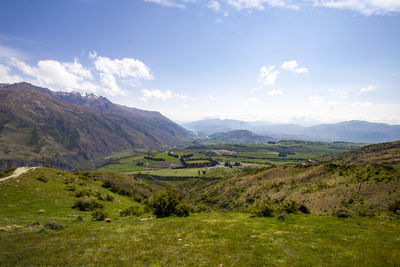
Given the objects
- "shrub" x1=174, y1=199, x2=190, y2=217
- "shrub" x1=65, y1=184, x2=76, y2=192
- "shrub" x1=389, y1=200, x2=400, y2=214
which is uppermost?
"shrub" x1=389, y1=200, x2=400, y2=214

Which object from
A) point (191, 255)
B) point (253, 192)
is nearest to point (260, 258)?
point (191, 255)

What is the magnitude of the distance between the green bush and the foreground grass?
10100 millimetres

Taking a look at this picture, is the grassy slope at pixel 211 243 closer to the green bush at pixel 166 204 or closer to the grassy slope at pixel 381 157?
the green bush at pixel 166 204

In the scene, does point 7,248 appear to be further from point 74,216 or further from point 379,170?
point 379,170

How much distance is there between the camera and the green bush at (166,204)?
33.0 metres

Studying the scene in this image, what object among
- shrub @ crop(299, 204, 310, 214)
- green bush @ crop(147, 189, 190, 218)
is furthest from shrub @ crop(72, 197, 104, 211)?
shrub @ crop(299, 204, 310, 214)

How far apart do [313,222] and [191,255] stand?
17412 millimetres

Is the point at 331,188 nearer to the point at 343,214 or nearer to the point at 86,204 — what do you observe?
the point at 343,214

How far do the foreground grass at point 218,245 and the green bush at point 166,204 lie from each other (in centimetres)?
1010

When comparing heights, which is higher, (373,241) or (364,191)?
(373,241)

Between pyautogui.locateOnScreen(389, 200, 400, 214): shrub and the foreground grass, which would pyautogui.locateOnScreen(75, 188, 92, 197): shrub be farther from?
pyautogui.locateOnScreen(389, 200, 400, 214): shrub

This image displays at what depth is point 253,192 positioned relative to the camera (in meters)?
73.1

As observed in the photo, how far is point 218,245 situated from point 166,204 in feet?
59.6

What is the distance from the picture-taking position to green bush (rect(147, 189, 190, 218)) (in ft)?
108
